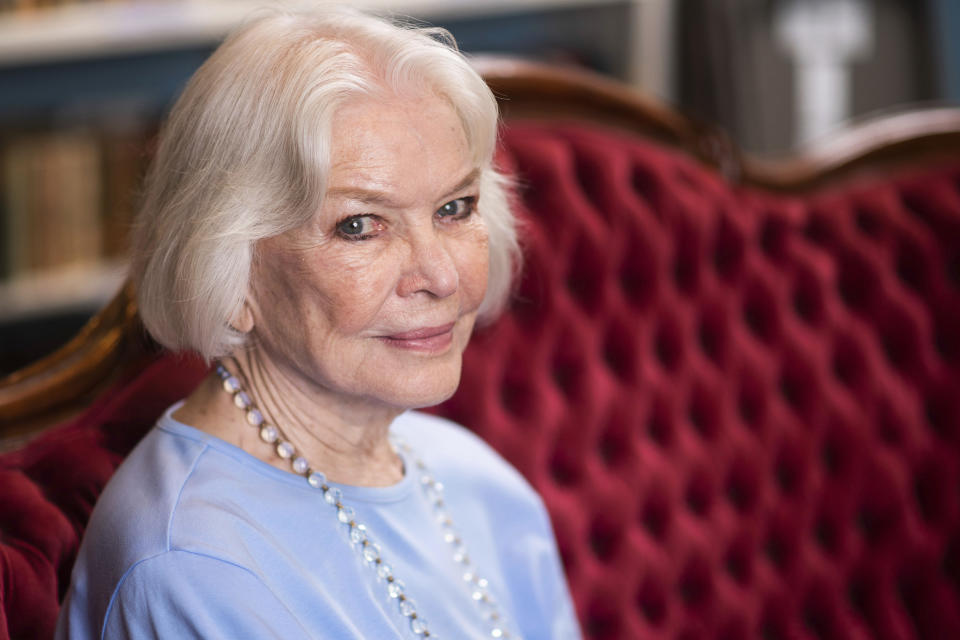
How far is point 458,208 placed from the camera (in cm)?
112

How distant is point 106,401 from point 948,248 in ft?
5.39

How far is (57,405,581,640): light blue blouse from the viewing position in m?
0.96

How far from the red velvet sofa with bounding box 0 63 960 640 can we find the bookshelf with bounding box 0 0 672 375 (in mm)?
1032

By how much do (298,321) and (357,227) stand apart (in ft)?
0.39

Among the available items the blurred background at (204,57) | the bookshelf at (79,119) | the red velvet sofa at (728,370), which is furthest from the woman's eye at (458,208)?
the bookshelf at (79,119)

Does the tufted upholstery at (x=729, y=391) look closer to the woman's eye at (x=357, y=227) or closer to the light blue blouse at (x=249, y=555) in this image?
the light blue blouse at (x=249, y=555)

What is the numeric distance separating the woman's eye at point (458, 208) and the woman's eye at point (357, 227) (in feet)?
0.30

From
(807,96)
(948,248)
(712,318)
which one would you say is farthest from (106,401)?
(807,96)

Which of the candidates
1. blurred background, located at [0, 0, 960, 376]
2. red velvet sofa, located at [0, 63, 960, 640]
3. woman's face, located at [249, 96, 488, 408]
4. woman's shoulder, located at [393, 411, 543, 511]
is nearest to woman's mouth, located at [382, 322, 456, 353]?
woman's face, located at [249, 96, 488, 408]

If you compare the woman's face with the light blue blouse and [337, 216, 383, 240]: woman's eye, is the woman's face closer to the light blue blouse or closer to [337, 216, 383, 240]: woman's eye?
[337, 216, 383, 240]: woman's eye

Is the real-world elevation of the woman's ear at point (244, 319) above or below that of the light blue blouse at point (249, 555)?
above

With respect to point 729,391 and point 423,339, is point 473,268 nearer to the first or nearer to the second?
point 423,339

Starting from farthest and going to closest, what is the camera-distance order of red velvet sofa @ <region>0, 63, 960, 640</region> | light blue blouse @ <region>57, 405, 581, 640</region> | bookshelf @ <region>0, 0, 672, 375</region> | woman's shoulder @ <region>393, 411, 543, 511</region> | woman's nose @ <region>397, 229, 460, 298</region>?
bookshelf @ <region>0, 0, 672, 375</region> < red velvet sofa @ <region>0, 63, 960, 640</region> < woman's shoulder @ <region>393, 411, 543, 511</region> < woman's nose @ <region>397, 229, 460, 298</region> < light blue blouse @ <region>57, 405, 581, 640</region>

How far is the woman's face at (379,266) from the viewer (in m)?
1.02
